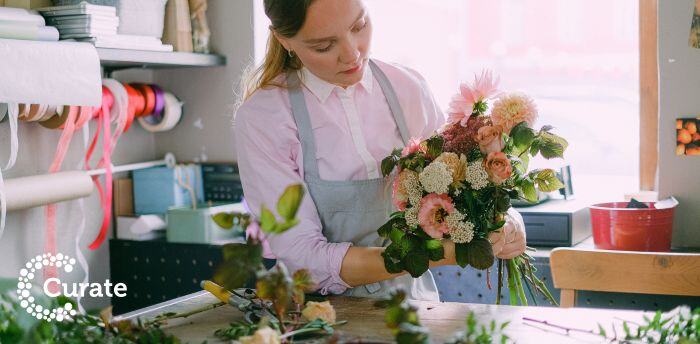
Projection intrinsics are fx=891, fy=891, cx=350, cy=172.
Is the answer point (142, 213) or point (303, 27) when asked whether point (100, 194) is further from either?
point (303, 27)

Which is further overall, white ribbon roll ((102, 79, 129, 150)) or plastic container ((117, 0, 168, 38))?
white ribbon roll ((102, 79, 129, 150))

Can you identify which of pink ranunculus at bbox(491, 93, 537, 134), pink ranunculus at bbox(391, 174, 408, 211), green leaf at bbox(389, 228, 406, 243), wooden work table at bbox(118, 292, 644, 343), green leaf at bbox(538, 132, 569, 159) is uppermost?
pink ranunculus at bbox(491, 93, 537, 134)

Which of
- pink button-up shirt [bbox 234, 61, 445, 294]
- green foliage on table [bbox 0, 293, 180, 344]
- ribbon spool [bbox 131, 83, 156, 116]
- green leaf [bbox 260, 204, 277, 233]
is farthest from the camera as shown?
ribbon spool [bbox 131, 83, 156, 116]

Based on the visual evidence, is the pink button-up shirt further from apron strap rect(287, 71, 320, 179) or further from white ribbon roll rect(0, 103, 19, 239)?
white ribbon roll rect(0, 103, 19, 239)

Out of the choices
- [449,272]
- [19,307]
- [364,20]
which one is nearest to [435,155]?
[364,20]

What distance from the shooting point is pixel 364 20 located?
1.79 m

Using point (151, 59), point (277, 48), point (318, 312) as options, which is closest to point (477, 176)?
point (318, 312)

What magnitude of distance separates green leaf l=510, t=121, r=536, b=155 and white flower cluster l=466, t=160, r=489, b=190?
0.08 m

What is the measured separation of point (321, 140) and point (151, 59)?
1264 millimetres

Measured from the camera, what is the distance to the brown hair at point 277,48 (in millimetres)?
1760

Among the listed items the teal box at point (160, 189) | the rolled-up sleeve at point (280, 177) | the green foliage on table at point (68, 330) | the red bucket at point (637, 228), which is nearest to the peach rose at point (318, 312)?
the green foliage on table at point (68, 330)

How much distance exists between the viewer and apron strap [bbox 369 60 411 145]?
2025 millimetres

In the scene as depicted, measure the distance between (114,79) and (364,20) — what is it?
1.70 meters

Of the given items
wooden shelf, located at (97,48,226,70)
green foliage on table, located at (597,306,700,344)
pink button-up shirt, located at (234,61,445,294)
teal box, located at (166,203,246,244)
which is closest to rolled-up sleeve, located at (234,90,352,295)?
pink button-up shirt, located at (234,61,445,294)
